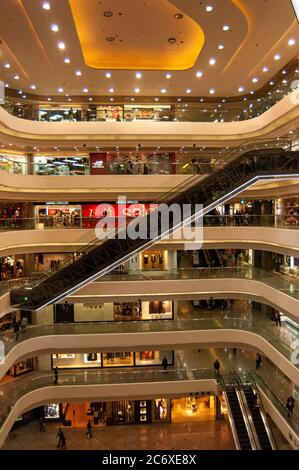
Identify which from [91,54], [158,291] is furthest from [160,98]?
[158,291]

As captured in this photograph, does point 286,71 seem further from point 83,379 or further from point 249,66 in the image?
point 83,379

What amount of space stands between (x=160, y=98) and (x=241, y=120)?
14.4 ft

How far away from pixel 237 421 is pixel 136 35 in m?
15.6

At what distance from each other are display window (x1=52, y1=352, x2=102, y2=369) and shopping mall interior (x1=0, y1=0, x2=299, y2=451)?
0.08 metres

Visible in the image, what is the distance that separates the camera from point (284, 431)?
Result: 537 inches

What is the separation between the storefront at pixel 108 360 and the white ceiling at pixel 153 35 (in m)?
13.8

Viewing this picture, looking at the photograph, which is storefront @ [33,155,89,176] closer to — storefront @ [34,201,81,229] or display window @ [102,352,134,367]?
storefront @ [34,201,81,229]

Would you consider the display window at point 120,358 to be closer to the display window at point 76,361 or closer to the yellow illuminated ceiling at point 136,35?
the display window at point 76,361

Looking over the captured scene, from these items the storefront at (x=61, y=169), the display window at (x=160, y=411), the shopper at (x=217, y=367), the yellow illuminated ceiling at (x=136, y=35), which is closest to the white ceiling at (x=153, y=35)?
the yellow illuminated ceiling at (x=136, y=35)

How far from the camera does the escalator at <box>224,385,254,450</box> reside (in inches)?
599

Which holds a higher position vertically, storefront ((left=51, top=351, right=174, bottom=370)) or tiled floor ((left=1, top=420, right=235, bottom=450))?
storefront ((left=51, top=351, right=174, bottom=370))

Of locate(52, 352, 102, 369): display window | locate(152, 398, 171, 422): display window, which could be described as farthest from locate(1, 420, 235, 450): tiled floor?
locate(52, 352, 102, 369): display window

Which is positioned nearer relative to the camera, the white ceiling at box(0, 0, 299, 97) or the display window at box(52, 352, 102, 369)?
the white ceiling at box(0, 0, 299, 97)

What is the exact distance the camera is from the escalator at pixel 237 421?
1520cm
